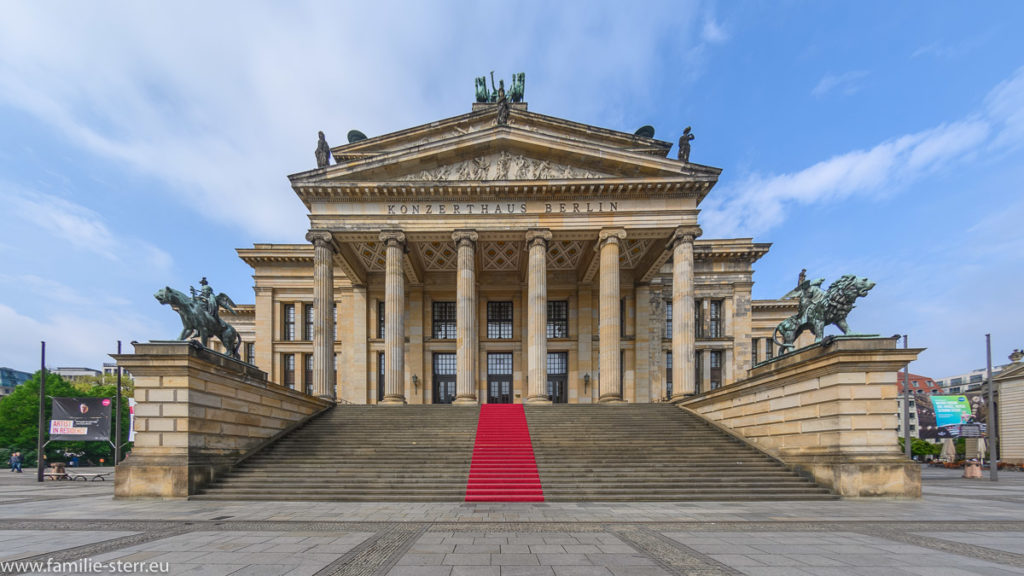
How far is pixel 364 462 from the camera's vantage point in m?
18.0

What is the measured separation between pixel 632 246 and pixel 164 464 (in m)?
27.6

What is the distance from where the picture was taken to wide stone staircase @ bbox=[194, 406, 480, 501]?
612 inches

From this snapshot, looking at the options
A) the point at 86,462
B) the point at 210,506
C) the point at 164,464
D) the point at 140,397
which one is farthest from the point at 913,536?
the point at 86,462

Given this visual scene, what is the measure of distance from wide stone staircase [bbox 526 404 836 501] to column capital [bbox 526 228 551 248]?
10.4 metres

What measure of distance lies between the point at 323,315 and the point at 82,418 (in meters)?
14.1

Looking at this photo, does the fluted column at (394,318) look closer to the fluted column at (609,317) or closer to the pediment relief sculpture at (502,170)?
the pediment relief sculpture at (502,170)

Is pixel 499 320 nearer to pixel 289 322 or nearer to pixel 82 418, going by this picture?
pixel 289 322

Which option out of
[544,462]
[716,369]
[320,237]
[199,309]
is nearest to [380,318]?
[320,237]

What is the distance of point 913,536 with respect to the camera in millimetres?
10156

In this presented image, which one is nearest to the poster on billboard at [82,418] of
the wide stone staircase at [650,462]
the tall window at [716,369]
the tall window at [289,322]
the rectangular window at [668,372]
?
the tall window at [289,322]

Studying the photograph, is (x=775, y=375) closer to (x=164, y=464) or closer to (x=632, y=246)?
(x=632, y=246)

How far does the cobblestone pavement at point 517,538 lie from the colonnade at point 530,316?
13.6 meters

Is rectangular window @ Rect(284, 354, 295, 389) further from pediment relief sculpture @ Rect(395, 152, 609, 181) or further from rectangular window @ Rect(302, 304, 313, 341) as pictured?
pediment relief sculpture @ Rect(395, 152, 609, 181)

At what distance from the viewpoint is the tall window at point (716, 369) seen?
4044 cm
